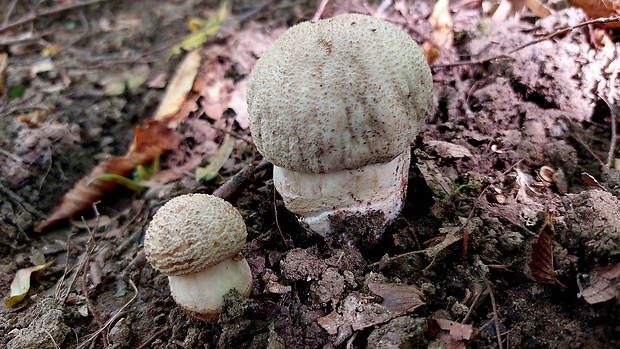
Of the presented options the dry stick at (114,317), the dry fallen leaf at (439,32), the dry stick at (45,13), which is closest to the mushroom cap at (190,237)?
the dry stick at (114,317)

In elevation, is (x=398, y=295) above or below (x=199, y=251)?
below

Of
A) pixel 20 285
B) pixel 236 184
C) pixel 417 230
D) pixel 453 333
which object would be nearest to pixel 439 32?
pixel 417 230

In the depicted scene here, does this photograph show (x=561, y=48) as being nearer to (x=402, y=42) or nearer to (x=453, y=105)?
(x=453, y=105)

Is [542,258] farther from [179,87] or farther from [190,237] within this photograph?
[179,87]

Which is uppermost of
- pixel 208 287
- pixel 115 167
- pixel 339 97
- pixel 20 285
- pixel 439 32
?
pixel 339 97

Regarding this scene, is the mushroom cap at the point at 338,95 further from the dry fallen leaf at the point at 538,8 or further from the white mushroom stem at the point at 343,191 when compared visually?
the dry fallen leaf at the point at 538,8

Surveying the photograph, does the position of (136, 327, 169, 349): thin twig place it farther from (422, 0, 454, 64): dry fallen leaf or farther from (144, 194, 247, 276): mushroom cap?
(422, 0, 454, 64): dry fallen leaf
